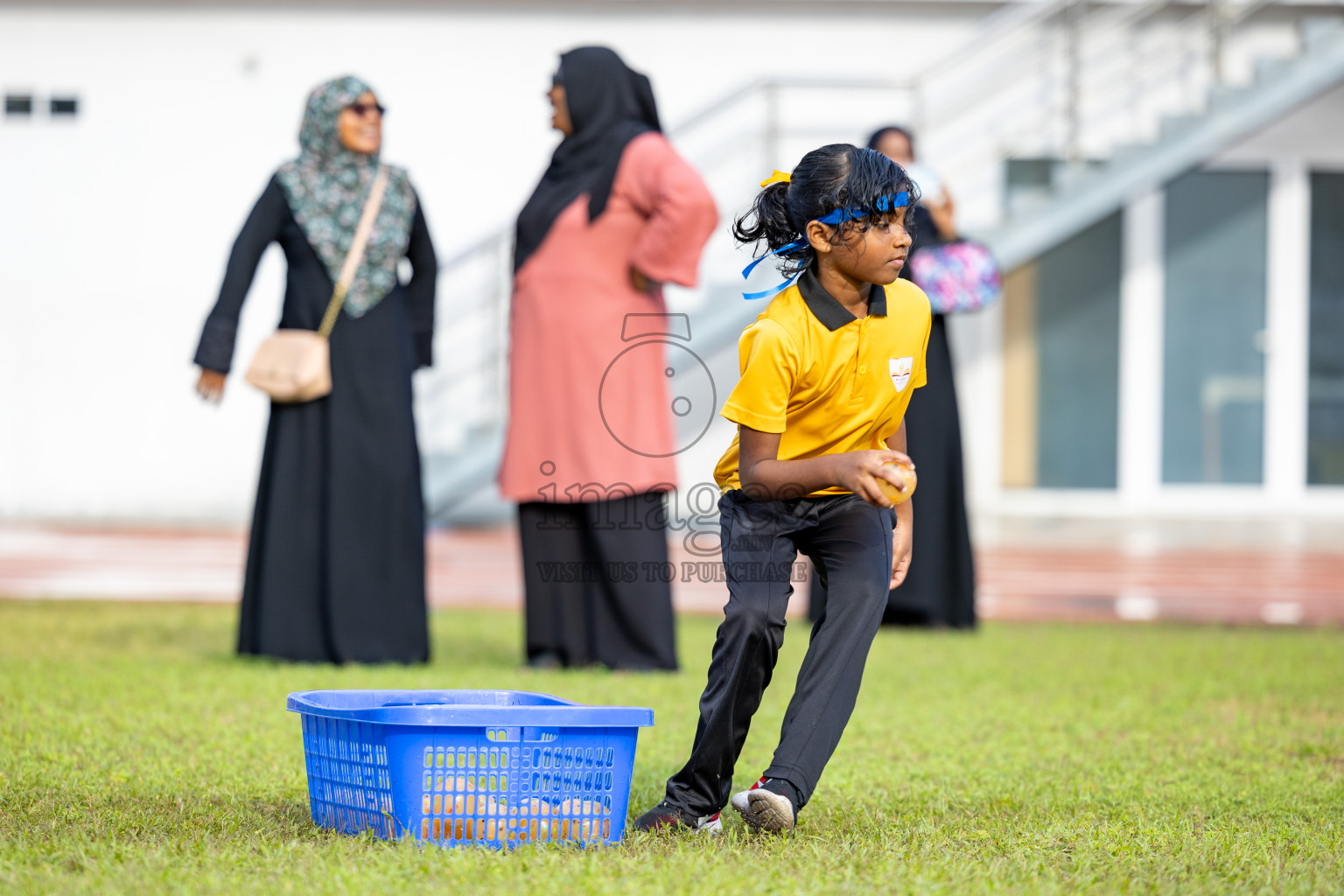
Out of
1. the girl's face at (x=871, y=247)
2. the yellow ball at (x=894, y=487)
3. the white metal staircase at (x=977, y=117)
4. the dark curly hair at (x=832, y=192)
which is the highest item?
the white metal staircase at (x=977, y=117)

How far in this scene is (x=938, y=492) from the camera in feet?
19.5

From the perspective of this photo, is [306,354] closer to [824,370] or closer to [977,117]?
[824,370]

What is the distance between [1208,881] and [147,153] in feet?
34.6

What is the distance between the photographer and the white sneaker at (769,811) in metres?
2.56

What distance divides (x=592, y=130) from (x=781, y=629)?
8.49 feet

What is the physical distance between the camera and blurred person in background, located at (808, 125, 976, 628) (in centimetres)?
590

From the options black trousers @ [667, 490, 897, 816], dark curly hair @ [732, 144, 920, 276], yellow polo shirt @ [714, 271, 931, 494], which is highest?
dark curly hair @ [732, 144, 920, 276]

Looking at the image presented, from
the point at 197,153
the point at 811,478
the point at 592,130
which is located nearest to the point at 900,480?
the point at 811,478

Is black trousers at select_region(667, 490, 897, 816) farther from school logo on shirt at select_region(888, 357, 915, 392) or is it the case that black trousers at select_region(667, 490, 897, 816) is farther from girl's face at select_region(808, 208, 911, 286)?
girl's face at select_region(808, 208, 911, 286)

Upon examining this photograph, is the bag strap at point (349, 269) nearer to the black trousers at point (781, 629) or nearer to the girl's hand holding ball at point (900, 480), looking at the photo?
the black trousers at point (781, 629)

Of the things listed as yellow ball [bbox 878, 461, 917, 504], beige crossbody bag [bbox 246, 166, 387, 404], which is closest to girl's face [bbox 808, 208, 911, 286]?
yellow ball [bbox 878, 461, 917, 504]

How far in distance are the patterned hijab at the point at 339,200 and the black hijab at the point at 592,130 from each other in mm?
464

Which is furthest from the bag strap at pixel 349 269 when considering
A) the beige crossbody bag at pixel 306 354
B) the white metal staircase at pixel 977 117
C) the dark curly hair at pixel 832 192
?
the white metal staircase at pixel 977 117

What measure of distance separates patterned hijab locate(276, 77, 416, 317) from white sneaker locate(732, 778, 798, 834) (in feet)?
9.58
